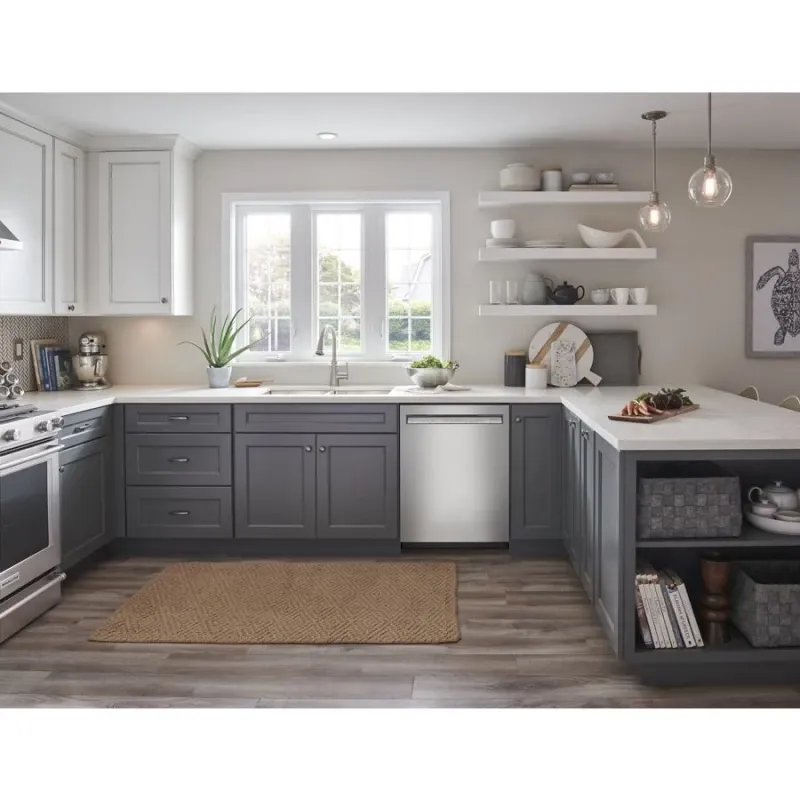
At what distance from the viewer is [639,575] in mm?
2562

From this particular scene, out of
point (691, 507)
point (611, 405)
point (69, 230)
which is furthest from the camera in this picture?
point (69, 230)

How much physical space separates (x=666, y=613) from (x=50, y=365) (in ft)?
11.5

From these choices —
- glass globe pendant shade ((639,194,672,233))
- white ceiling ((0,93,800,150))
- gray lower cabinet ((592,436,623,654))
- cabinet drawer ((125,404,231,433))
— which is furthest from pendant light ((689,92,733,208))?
cabinet drawer ((125,404,231,433))

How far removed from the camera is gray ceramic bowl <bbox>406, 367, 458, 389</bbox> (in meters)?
4.27

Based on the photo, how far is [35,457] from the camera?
10.5 ft

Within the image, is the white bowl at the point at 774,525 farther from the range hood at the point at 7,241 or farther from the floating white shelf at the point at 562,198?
the range hood at the point at 7,241

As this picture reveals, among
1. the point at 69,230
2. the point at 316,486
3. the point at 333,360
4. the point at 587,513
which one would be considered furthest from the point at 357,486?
the point at 69,230

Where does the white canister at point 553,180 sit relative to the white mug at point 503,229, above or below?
above

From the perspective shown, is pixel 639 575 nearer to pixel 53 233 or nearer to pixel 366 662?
pixel 366 662

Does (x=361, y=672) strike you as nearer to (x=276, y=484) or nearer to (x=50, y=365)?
(x=276, y=484)

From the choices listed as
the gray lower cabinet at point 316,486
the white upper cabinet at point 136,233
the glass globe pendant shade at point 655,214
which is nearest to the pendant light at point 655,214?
the glass globe pendant shade at point 655,214

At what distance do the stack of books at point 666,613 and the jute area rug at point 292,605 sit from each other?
30.5 inches

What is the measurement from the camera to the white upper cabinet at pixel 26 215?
3543mm
